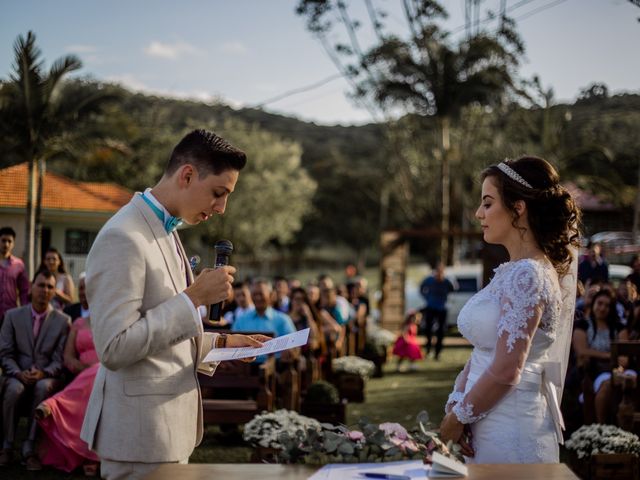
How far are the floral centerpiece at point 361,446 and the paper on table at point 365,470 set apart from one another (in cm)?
4

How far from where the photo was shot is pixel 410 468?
2678 mm

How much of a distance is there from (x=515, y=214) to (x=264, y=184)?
50.3 meters

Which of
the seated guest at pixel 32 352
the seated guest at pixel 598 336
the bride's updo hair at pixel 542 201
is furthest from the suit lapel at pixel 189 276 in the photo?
the seated guest at pixel 598 336

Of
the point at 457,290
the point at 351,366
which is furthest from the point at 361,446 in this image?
the point at 457,290

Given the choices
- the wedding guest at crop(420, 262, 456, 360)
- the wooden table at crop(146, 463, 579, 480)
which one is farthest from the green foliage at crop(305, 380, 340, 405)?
the wedding guest at crop(420, 262, 456, 360)

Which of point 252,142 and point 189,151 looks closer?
point 189,151

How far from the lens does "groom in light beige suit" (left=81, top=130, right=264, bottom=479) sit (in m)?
2.85

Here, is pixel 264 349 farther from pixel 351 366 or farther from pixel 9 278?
pixel 351 366

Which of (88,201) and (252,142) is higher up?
(252,142)

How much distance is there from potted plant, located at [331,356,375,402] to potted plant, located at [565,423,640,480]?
533 cm

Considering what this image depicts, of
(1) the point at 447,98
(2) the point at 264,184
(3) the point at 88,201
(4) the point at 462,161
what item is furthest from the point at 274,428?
(2) the point at 264,184

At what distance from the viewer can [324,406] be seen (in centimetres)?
954

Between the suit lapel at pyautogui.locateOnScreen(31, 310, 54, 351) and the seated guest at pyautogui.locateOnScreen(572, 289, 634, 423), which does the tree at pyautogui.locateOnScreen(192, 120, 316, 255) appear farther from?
the suit lapel at pyautogui.locateOnScreen(31, 310, 54, 351)

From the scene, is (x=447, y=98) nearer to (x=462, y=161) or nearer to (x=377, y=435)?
(x=462, y=161)
